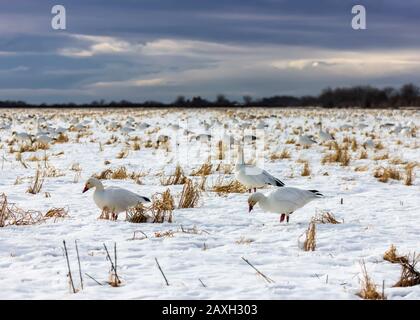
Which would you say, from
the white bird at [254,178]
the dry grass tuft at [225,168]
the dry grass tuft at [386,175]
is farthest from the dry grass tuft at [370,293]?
the dry grass tuft at [225,168]

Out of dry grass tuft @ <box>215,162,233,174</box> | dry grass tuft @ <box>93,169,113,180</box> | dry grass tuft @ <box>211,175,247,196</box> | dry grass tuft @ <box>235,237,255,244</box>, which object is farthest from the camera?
dry grass tuft @ <box>215,162,233,174</box>

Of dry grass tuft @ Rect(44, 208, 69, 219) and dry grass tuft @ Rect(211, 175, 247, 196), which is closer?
dry grass tuft @ Rect(44, 208, 69, 219)

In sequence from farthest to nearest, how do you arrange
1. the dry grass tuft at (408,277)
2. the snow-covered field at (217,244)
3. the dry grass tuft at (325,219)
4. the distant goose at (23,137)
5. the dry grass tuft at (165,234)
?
the distant goose at (23,137)
the dry grass tuft at (325,219)
the dry grass tuft at (165,234)
the dry grass tuft at (408,277)
the snow-covered field at (217,244)

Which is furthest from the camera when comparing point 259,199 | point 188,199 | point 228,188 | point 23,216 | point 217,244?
point 228,188

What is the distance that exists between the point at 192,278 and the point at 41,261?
1625 mm

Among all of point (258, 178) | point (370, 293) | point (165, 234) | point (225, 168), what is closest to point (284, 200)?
point (165, 234)

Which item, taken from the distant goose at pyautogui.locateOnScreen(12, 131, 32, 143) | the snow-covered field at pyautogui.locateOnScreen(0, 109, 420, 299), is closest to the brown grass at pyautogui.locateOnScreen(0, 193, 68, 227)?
the snow-covered field at pyautogui.locateOnScreen(0, 109, 420, 299)

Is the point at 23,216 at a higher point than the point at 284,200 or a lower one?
lower

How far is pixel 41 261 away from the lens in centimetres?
528

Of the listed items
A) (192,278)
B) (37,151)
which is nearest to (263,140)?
(37,151)

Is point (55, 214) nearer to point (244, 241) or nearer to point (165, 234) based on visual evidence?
point (165, 234)

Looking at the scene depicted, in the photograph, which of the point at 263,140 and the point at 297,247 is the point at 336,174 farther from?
the point at 263,140

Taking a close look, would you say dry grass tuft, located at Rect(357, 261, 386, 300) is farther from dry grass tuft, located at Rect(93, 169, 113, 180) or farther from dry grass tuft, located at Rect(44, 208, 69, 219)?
dry grass tuft, located at Rect(93, 169, 113, 180)

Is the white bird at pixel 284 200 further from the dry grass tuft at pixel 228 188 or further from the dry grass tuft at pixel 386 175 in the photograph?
the dry grass tuft at pixel 386 175
